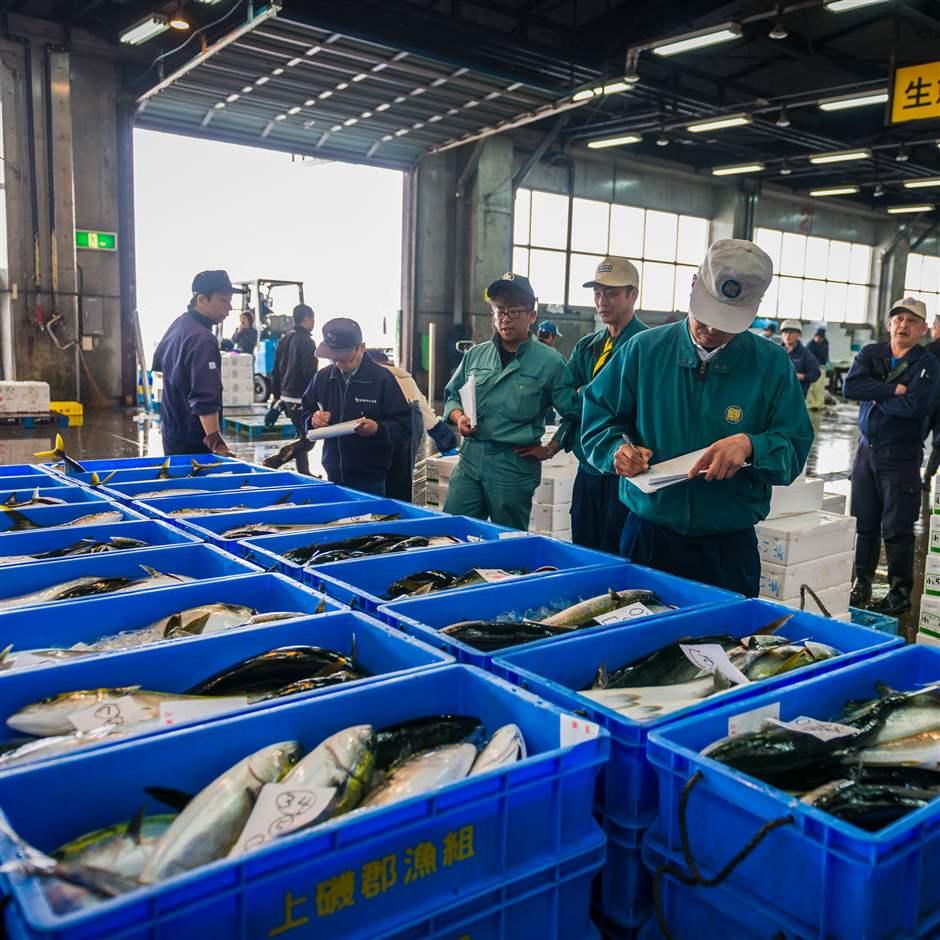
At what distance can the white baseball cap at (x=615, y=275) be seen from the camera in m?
4.03

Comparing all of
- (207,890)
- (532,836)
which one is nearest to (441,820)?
(532,836)

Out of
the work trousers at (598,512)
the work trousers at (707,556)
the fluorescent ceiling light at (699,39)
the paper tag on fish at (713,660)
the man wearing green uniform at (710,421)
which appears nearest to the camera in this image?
the paper tag on fish at (713,660)

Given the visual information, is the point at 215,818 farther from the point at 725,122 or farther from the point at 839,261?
the point at 839,261

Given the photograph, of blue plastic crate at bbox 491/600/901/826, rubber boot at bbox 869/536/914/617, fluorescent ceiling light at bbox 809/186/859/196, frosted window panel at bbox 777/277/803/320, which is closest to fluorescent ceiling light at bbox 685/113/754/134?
fluorescent ceiling light at bbox 809/186/859/196

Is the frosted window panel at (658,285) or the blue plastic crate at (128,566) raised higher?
the frosted window panel at (658,285)

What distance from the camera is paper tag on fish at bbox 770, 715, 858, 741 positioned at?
4.70 feet

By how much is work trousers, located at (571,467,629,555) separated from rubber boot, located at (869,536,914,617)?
7.49 feet

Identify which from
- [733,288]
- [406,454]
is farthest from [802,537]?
[406,454]

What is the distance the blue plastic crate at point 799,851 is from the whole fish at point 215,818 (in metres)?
0.60

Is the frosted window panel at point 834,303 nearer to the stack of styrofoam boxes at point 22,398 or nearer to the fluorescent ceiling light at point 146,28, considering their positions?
the fluorescent ceiling light at point 146,28

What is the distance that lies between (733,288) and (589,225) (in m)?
18.2

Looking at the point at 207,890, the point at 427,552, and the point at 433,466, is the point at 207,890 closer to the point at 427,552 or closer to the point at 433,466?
the point at 427,552

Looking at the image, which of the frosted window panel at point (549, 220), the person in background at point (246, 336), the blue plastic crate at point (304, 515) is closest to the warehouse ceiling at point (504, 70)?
the frosted window panel at point (549, 220)

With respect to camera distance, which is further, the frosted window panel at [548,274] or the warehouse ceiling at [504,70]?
the frosted window panel at [548,274]
